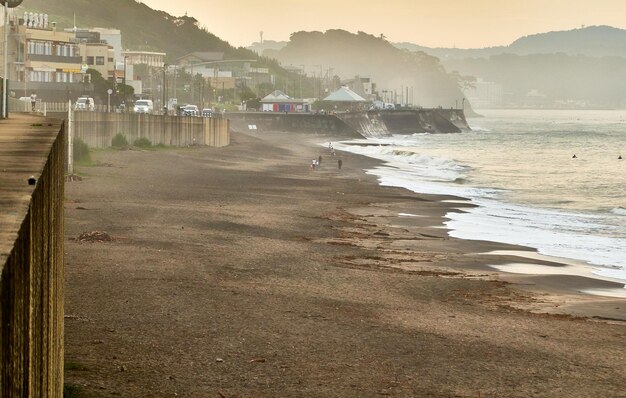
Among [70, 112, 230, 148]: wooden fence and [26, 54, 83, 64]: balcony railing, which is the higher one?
[26, 54, 83, 64]: balcony railing

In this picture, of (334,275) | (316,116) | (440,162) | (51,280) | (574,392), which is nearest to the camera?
(51,280)

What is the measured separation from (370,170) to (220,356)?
6452 centimetres

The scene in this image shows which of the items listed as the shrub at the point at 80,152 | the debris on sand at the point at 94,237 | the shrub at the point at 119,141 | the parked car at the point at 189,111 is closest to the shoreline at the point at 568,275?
the debris on sand at the point at 94,237

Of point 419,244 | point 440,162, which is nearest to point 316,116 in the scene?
point 440,162

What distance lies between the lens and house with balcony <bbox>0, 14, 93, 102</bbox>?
10038cm

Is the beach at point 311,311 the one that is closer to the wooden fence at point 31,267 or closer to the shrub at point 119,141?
the wooden fence at point 31,267

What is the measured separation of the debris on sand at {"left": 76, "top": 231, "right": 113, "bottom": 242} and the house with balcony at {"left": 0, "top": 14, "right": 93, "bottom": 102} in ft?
221

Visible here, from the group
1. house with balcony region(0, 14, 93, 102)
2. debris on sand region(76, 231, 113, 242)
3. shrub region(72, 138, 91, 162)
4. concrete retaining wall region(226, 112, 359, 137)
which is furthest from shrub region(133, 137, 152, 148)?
concrete retaining wall region(226, 112, 359, 137)

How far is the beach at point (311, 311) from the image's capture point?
14.8 meters

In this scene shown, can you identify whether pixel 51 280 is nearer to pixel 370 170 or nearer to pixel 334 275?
pixel 334 275

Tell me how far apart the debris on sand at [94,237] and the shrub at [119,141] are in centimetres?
4923

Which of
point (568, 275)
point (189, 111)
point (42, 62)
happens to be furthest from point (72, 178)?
point (189, 111)

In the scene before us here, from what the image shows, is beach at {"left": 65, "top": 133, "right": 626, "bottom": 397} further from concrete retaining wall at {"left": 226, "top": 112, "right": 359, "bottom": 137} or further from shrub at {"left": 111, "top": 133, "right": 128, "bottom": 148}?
concrete retaining wall at {"left": 226, "top": 112, "right": 359, "bottom": 137}

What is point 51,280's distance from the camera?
7.47 meters
